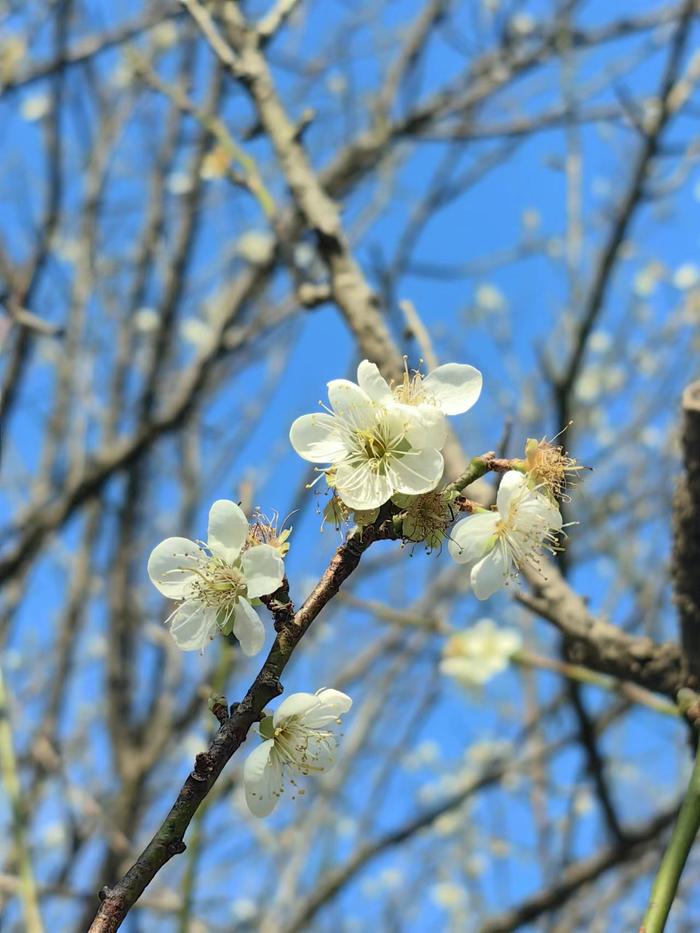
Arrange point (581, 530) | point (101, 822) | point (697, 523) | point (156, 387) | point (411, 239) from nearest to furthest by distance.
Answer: point (697, 523) → point (101, 822) → point (411, 239) → point (156, 387) → point (581, 530)

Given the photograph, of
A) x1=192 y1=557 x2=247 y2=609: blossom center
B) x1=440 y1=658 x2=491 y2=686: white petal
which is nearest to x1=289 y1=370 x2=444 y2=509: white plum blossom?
x1=192 y1=557 x2=247 y2=609: blossom center

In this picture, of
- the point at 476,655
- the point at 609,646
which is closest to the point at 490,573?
the point at 609,646

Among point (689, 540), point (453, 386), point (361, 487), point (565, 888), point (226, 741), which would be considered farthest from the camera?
point (565, 888)

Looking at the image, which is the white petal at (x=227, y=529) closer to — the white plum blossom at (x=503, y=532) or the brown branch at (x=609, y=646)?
the white plum blossom at (x=503, y=532)

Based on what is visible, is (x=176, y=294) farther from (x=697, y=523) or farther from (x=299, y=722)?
(x=299, y=722)

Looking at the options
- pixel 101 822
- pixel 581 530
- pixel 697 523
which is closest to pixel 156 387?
pixel 101 822

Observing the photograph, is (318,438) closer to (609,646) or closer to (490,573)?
(490,573)
